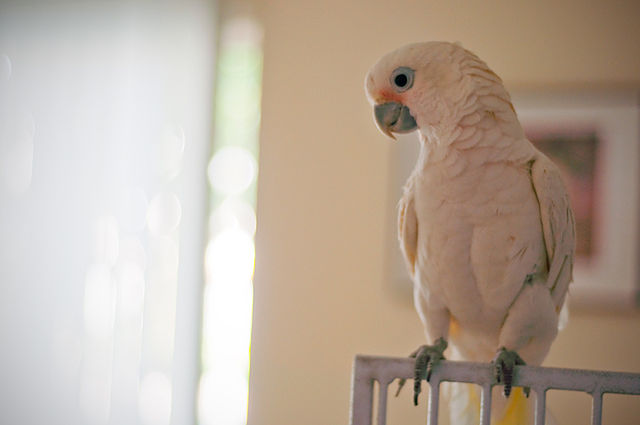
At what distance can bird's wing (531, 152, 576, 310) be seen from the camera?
125 cm

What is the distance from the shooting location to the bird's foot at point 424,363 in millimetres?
1009

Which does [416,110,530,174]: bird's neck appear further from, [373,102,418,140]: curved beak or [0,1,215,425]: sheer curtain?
[0,1,215,425]: sheer curtain

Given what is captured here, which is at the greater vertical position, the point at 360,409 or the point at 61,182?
the point at 61,182

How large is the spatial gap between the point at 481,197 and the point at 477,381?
0.45 meters

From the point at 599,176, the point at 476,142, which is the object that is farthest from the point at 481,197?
the point at 599,176

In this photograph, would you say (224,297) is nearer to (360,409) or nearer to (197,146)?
(197,146)

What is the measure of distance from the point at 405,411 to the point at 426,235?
128 cm

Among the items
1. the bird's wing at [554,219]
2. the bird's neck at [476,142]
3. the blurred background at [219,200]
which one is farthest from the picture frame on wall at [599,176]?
the bird's neck at [476,142]

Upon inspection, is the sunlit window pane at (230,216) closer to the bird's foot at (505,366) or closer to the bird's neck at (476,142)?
the bird's neck at (476,142)

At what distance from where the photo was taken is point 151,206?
2.32 m

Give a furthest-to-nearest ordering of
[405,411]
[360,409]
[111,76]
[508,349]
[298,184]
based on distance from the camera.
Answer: [298,184]
[405,411]
[111,76]
[508,349]
[360,409]

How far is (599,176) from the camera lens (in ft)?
7.43

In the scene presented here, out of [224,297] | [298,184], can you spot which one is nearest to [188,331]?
[224,297]

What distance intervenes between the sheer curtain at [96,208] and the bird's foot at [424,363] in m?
1.33
